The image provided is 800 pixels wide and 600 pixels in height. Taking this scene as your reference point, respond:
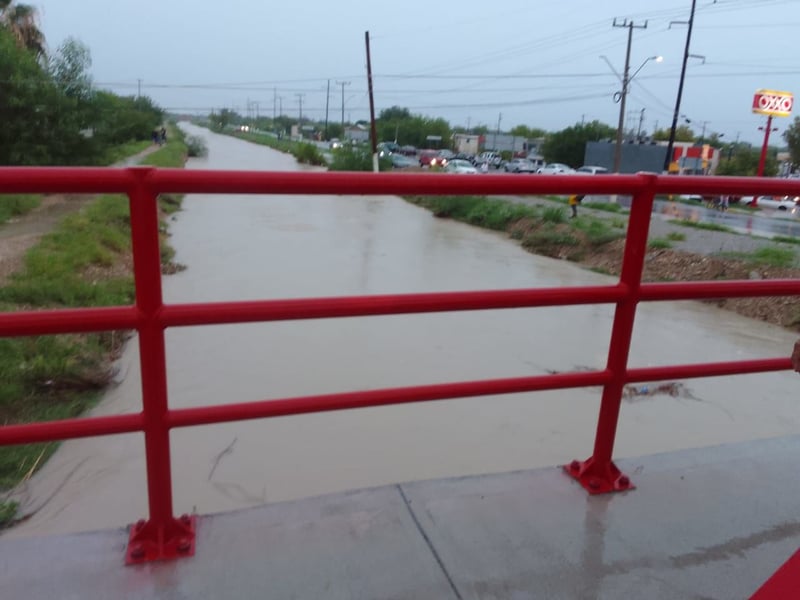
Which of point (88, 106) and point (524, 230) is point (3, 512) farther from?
point (88, 106)

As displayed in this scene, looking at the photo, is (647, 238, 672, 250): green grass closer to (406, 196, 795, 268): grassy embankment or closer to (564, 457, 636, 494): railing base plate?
(406, 196, 795, 268): grassy embankment

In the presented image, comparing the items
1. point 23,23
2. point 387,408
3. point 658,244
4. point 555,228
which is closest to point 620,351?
point 387,408

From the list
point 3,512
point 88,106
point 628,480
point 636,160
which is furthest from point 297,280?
point 636,160

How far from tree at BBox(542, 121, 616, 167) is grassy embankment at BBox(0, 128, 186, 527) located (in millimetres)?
58834

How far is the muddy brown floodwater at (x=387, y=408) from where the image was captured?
5207 mm

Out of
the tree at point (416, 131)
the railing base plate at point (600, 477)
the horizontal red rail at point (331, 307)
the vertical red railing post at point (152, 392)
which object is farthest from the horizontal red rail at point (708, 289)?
the tree at point (416, 131)

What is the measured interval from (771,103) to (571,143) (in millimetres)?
21188

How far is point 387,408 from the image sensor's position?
6586 mm

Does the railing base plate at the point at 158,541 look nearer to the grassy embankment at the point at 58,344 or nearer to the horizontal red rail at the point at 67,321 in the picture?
the horizontal red rail at the point at 67,321

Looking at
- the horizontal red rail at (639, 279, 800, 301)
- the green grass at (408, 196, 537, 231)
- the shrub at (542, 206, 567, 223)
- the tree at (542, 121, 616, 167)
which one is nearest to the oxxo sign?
the tree at (542, 121, 616, 167)

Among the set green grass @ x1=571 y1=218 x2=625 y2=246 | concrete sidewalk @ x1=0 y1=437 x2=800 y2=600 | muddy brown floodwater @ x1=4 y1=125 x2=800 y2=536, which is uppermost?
concrete sidewalk @ x1=0 y1=437 x2=800 y2=600

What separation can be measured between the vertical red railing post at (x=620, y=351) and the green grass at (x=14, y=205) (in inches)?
628

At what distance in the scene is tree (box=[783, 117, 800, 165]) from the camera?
5234cm

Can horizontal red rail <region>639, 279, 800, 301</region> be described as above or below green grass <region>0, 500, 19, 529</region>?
above
